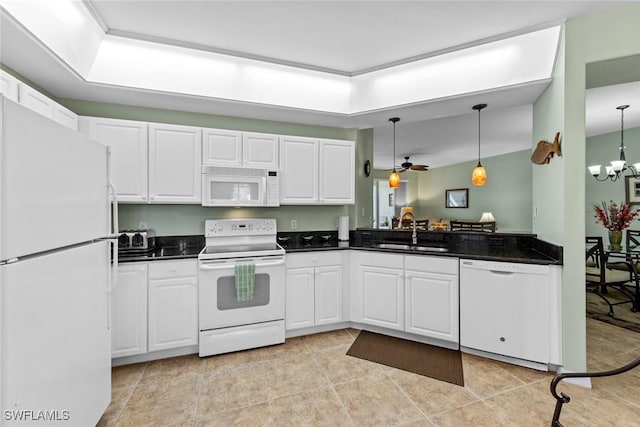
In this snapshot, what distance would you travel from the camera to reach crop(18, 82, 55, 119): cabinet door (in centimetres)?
189

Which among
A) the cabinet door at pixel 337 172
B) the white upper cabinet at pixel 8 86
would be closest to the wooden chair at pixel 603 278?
the cabinet door at pixel 337 172

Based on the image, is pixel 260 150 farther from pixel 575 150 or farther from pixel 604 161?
pixel 604 161

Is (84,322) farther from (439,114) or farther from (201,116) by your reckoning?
(439,114)

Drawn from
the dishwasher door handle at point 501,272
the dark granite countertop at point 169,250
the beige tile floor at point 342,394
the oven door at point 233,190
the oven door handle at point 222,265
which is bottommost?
the beige tile floor at point 342,394

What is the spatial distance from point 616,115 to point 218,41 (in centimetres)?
560

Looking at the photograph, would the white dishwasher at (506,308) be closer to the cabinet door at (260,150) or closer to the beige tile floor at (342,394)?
the beige tile floor at (342,394)

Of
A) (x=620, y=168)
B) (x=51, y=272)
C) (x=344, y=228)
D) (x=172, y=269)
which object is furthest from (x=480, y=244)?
(x=51, y=272)

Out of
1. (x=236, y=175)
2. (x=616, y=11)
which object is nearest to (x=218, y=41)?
(x=236, y=175)

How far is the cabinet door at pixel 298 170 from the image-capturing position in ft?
10.6

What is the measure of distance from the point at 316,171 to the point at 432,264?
162 centimetres

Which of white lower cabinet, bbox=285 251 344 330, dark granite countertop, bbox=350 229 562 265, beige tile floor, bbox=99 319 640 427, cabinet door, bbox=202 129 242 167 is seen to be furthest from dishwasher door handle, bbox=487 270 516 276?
cabinet door, bbox=202 129 242 167

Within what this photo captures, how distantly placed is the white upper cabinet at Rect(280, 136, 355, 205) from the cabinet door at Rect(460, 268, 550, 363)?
161 cm

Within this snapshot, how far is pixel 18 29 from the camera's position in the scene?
1.70 meters

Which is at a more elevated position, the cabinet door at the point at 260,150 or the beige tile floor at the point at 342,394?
the cabinet door at the point at 260,150
